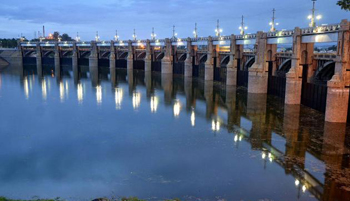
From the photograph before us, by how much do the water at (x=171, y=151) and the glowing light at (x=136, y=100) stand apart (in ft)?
3.89

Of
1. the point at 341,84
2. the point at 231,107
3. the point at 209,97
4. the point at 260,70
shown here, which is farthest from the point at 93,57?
the point at 341,84

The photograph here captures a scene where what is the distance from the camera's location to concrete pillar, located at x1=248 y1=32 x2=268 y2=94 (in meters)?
53.1

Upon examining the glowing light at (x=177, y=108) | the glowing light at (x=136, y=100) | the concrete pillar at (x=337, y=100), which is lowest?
the glowing light at (x=177, y=108)

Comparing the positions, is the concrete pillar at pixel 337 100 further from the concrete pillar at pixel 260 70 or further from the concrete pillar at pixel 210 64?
the concrete pillar at pixel 210 64

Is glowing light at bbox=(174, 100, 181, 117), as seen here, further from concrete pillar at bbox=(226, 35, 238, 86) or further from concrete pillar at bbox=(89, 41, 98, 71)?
concrete pillar at bbox=(89, 41, 98, 71)

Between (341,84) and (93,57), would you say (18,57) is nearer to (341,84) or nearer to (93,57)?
(93,57)

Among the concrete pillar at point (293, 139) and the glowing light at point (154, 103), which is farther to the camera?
the glowing light at point (154, 103)

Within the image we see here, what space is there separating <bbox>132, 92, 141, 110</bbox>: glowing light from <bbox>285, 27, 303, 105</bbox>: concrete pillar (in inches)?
771

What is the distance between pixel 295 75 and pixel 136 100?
22.2 m

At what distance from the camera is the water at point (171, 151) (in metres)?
18.9

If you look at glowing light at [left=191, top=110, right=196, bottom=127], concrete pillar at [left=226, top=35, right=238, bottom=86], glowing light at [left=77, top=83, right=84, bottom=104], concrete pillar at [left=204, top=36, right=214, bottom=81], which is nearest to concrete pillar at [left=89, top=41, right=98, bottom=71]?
concrete pillar at [left=204, top=36, right=214, bottom=81]

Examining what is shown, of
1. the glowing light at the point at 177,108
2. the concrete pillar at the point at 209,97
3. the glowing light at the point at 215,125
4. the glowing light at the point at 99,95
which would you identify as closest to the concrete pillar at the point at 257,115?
the glowing light at the point at 215,125

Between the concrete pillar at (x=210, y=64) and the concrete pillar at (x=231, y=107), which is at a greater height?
the concrete pillar at (x=210, y=64)

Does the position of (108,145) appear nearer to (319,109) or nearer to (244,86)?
(319,109)
